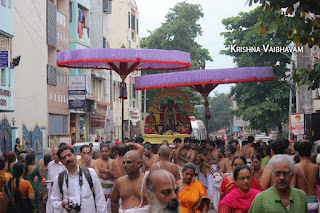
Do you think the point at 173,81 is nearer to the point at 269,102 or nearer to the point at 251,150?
the point at 251,150

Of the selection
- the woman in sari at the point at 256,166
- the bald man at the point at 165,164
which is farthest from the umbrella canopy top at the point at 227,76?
the bald man at the point at 165,164

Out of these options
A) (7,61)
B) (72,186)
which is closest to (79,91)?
(7,61)

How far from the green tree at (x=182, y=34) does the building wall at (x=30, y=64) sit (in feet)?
74.3

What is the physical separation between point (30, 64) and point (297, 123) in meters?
13.8

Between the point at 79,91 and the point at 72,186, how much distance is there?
2832 centimetres

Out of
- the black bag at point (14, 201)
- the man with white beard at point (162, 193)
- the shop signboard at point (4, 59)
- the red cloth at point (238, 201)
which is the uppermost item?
the shop signboard at point (4, 59)

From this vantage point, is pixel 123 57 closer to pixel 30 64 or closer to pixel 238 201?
pixel 238 201

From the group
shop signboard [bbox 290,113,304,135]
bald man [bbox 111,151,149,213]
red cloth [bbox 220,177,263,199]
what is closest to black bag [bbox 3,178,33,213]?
bald man [bbox 111,151,149,213]

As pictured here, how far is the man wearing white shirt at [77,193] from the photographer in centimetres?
698

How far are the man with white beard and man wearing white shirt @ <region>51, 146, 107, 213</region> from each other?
3.03 meters

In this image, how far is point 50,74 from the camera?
31453 mm

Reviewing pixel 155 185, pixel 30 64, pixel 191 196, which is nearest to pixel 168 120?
pixel 30 64

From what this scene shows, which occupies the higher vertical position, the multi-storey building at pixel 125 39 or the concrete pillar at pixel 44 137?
the multi-storey building at pixel 125 39

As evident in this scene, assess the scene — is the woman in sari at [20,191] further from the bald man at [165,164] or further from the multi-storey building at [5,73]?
the multi-storey building at [5,73]
